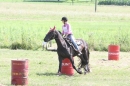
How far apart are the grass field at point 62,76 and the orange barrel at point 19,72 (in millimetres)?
483

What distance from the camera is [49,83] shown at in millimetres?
16688

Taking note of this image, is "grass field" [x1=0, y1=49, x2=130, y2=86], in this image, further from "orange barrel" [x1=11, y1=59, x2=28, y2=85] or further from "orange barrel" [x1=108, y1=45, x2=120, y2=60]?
"orange barrel" [x1=11, y1=59, x2=28, y2=85]

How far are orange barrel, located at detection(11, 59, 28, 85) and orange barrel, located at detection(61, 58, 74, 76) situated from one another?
11.6ft

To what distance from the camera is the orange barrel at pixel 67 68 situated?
19.1m

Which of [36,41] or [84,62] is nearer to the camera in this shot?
[84,62]

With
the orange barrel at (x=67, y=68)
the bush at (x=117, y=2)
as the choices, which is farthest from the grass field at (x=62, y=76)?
the bush at (x=117, y=2)

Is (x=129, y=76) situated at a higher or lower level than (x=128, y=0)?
lower

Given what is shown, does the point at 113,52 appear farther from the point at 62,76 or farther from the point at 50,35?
the point at 50,35

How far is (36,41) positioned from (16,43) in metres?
1.25

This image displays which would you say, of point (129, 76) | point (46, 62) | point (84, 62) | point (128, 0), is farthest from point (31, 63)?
point (128, 0)

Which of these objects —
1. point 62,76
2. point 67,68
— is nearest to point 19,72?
point 62,76

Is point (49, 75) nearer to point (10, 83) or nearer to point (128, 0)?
point (10, 83)

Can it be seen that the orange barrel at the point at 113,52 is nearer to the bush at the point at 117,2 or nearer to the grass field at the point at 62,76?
the grass field at the point at 62,76

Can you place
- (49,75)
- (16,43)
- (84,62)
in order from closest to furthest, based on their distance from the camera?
(49,75) → (84,62) → (16,43)
